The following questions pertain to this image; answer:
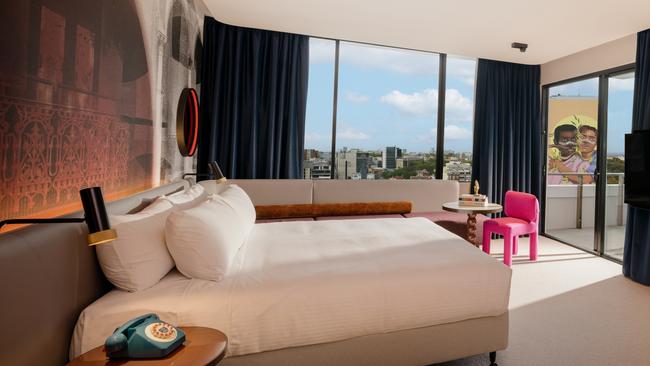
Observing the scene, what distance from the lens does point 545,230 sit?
200 inches

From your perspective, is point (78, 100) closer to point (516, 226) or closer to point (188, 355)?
point (188, 355)

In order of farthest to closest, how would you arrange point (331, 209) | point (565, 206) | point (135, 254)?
point (565, 206) < point (331, 209) < point (135, 254)

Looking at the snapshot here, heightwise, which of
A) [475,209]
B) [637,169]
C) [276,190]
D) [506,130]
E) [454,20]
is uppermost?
[454,20]

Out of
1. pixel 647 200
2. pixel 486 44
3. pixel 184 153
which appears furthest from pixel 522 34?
pixel 184 153

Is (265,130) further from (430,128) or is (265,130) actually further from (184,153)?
(430,128)

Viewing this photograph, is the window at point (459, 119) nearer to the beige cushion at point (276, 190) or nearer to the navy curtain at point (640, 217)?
the navy curtain at point (640, 217)

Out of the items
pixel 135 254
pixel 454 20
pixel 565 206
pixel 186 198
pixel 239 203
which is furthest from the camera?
pixel 565 206

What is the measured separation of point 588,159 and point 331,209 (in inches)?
150

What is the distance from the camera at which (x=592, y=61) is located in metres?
4.17

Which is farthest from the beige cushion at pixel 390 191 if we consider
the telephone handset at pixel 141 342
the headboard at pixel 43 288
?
the telephone handset at pixel 141 342

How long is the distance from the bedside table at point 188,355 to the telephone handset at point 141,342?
18 millimetres

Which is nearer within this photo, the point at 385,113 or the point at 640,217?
the point at 640,217

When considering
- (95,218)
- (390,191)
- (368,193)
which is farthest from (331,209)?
(95,218)

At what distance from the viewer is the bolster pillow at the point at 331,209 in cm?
381
